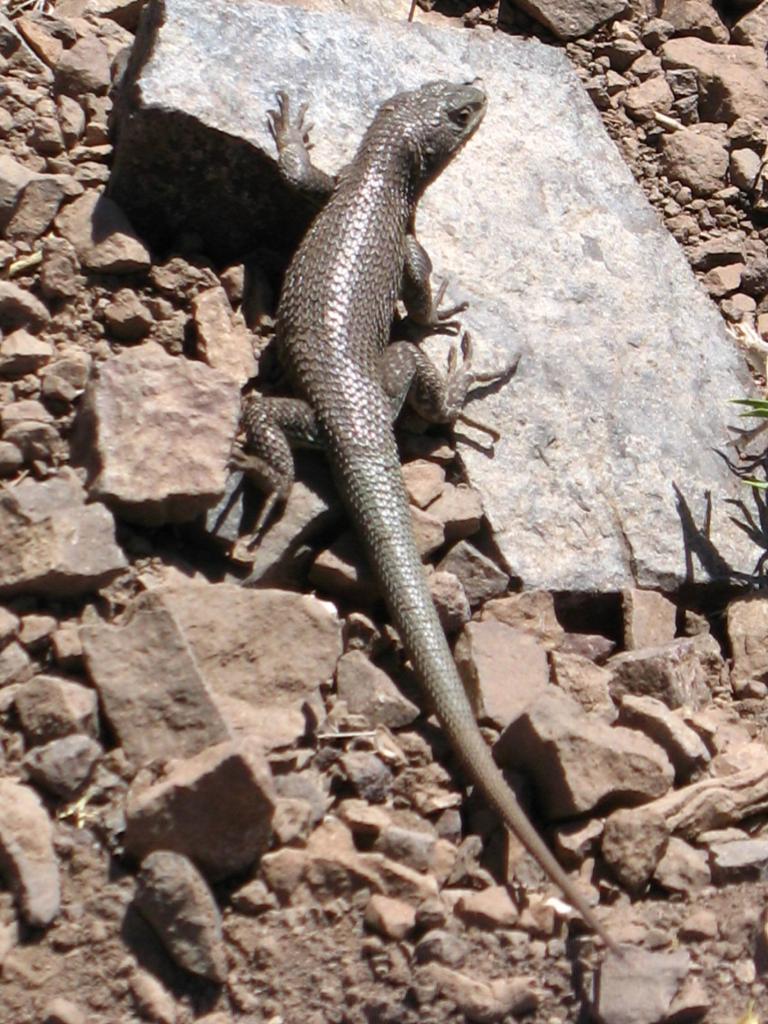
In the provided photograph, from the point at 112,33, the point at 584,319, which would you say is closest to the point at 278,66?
the point at 112,33

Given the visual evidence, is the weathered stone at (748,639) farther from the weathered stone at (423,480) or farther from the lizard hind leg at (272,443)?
the lizard hind leg at (272,443)

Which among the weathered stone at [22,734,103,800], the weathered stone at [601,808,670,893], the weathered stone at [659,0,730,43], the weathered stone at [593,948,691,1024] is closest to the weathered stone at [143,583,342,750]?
the weathered stone at [22,734,103,800]

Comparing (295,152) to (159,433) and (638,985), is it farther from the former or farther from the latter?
(638,985)

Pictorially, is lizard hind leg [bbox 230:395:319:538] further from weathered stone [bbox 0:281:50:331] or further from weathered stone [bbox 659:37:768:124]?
weathered stone [bbox 659:37:768:124]

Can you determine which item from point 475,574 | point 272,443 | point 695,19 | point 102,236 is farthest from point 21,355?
point 695,19

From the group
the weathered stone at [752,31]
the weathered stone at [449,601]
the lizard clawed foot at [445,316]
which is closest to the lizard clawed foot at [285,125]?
the lizard clawed foot at [445,316]

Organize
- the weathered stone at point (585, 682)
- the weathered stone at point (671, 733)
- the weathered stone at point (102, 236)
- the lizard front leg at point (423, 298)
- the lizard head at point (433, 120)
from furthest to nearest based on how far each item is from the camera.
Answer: the lizard head at point (433, 120) → the lizard front leg at point (423, 298) → the weathered stone at point (102, 236) → the weathered stone at point (585, 682) → the weathered stone at point (671, 733)
